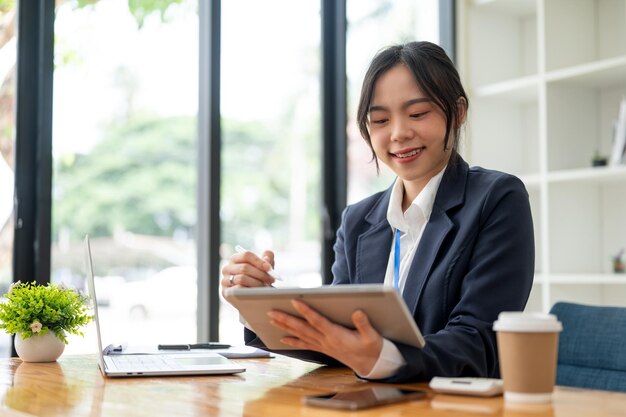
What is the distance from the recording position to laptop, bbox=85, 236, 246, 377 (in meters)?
1.51

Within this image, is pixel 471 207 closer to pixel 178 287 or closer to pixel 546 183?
pixel 546 183

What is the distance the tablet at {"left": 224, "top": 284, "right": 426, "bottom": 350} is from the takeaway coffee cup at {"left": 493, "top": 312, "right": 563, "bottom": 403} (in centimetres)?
16

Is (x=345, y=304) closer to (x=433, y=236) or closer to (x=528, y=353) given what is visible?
(x=528, y=353)

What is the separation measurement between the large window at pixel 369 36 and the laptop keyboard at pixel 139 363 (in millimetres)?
1960

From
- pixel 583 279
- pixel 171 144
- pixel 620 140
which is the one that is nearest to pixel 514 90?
pixel 620 140

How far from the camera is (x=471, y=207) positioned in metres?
1.70

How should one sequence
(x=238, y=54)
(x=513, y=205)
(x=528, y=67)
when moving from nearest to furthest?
(x=513, y=205)
(x=238, y=54)
(x=528, y=67)

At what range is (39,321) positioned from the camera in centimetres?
179

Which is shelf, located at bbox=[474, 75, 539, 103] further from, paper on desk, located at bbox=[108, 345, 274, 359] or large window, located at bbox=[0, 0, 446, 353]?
paper on desk, located at bbox=[108, 345, 274, 359]

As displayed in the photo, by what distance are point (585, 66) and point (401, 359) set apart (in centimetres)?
237

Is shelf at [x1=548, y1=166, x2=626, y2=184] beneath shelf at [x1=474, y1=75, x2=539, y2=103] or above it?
beneath

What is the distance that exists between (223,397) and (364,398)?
24cm

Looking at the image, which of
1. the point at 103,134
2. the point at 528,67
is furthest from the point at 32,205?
the point at 528,67

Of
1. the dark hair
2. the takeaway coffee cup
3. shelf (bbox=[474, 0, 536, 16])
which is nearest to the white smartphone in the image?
the takeaway coffee cup
